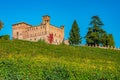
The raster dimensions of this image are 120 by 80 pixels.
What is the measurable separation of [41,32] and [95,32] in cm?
4813

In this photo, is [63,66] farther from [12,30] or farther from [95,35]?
[12,30]

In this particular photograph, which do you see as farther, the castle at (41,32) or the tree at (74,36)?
the castle at (41,32)

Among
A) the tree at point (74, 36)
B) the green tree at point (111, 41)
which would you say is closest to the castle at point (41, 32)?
the tree at point (74, 36)

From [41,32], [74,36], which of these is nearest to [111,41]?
[74,36]

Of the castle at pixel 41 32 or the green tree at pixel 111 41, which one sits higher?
the castle at pixel 41 32

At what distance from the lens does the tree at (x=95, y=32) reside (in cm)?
8847

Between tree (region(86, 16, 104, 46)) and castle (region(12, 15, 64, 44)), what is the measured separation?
125ft

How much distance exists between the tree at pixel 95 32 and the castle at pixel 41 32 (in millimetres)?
38130

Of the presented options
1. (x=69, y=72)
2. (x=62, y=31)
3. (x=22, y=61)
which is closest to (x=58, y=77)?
(x=69, y=72)

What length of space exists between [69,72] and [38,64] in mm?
2259

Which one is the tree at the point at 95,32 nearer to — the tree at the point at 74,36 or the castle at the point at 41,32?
the tree at the point at 74,36

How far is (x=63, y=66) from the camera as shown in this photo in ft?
89.0

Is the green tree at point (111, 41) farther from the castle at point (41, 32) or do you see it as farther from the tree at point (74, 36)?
the castle at point (41, 32)

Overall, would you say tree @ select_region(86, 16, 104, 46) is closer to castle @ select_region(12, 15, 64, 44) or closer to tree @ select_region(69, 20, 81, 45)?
tree @ select_region(69, 20, 81, 45)
